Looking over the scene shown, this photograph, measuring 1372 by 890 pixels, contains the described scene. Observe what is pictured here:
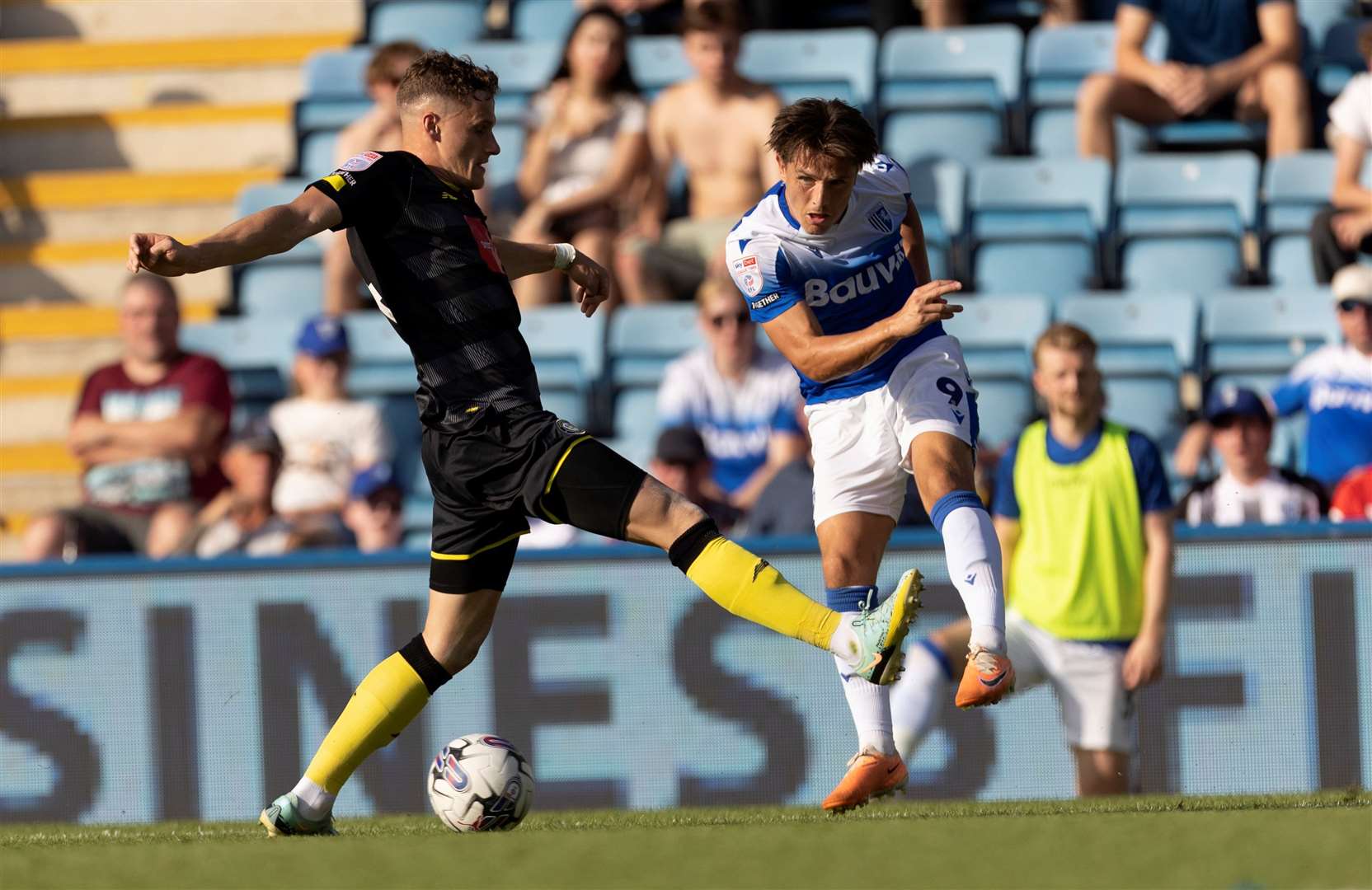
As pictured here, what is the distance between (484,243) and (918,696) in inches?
105

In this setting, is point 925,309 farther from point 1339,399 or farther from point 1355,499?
point 1339,399

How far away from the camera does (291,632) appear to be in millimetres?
7730

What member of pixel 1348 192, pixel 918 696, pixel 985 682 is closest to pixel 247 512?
pixel 918 696

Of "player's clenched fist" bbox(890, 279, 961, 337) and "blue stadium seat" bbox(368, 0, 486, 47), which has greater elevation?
"blue stadium seat" bbox(368, 0, 486, 47)

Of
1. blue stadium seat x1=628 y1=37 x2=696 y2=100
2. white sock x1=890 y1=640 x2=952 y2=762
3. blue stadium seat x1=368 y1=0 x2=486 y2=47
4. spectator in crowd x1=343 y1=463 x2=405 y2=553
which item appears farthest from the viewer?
blue stadium seat x1=368 y1=0 x2=486 y2=47

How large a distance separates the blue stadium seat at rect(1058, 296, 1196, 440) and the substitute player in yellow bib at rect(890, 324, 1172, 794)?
173 centimetres

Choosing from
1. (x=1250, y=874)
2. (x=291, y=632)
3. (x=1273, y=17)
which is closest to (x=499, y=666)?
(x=291, y=632)

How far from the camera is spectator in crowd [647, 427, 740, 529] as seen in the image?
8250 mm

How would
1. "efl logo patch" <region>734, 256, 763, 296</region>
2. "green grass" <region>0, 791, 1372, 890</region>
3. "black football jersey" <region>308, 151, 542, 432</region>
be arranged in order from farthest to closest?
"efl logo patch" <region>734, 256, 763, 296</region> → "black football jersey" <region>308, 151, 542, 432</region> → "green grass" <region>0, 791, 1372, 890</region>

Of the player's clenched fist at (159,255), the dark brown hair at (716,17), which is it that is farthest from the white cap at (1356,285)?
the player's clenched fist at (159,255)

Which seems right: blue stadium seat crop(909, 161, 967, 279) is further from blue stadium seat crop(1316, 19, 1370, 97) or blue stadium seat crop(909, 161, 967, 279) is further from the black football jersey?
the black football jersey

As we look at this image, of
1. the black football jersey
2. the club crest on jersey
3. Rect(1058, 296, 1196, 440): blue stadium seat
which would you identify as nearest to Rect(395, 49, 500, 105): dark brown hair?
the black football jersey

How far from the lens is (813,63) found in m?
11.1

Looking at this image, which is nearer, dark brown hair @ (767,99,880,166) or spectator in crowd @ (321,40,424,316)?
dark brown hair @ (767,99,880,166)
